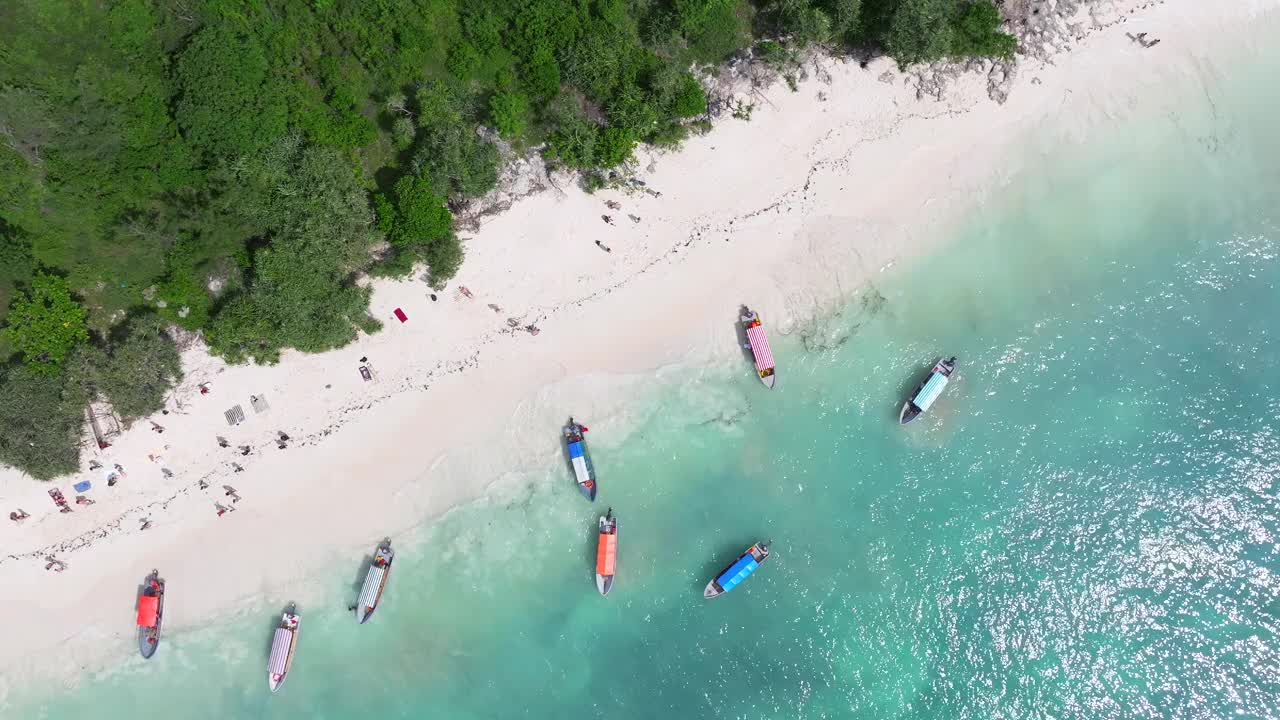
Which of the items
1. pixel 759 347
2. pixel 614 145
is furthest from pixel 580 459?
pixel 614 145

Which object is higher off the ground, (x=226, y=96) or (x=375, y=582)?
(x=226, y=96)

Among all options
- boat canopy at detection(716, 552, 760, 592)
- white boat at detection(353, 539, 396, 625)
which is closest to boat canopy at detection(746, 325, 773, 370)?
boat canopy at detection(716, 552, 760, 592)

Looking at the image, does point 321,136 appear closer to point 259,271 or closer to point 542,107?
point 259,271

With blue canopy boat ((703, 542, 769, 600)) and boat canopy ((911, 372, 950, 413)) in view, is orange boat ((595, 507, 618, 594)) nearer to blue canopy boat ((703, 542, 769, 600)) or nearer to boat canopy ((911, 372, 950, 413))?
blue canopy boat ((703, 542, 769, 600))

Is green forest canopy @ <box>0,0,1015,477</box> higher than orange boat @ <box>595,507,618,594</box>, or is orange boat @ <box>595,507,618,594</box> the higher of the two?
green forest canopy @ <box>0,0,1015,477</box>

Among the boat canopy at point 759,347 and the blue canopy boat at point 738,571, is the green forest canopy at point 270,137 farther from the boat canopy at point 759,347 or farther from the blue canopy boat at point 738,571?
the blue canopy boat at point 738,571

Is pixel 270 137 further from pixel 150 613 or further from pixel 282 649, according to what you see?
pixel 282 649

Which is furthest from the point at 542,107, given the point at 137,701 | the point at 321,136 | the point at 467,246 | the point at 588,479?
the point at 137,701
